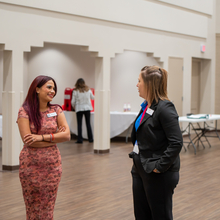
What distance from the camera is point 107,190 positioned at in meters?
5.30

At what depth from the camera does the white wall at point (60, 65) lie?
10.6 meters

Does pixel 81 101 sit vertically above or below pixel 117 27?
below

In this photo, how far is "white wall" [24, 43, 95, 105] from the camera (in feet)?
34.8

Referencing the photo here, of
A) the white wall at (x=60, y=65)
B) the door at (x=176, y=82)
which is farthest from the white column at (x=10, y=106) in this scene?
the door at (x=176, y=82)

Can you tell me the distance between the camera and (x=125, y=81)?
1064 centimetres

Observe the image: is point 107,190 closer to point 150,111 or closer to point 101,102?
point 150,111

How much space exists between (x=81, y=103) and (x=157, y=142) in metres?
7.09

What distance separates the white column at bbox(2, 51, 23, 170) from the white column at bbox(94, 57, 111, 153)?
83.0 inches

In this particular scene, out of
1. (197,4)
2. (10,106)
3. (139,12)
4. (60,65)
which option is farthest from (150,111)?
(197,4)

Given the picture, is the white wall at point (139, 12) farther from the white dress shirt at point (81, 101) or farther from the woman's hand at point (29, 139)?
the woman's hand at point (29, 139)

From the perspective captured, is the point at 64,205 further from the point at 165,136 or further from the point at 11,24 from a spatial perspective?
the point at 11,24

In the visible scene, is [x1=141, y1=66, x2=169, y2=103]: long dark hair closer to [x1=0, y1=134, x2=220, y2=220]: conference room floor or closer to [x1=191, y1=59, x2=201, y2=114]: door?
[x1=0, y1=134, x2=220, y2=220]: conference room floor

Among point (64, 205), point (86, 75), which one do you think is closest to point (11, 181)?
point (64, 205)

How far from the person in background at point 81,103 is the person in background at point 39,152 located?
6.48 meters
